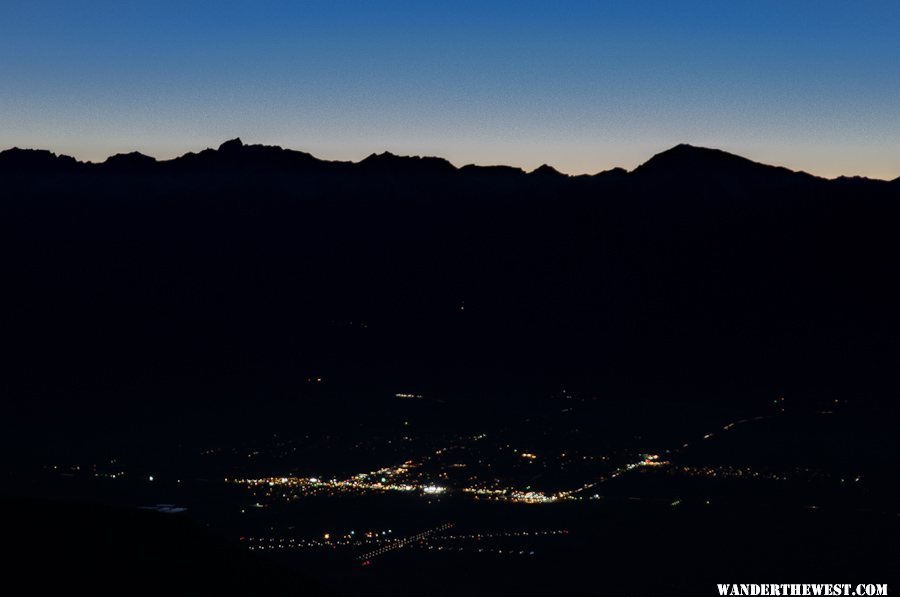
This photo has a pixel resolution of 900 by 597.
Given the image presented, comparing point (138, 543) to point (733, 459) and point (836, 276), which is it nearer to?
point (733, 459)

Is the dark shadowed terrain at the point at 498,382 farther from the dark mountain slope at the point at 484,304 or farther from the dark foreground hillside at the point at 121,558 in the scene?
the dark mountain slope at the point at 484,304

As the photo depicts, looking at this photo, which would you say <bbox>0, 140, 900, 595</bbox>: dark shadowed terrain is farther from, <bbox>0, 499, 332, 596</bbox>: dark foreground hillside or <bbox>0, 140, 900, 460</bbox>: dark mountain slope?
<bbox>0, 140, 900, 460</bbox>: dark mountain slope

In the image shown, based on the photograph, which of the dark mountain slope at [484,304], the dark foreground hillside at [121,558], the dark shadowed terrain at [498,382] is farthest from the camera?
the dark mountain slope at [484,304]

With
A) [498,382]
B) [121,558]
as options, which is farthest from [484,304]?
[121,558]

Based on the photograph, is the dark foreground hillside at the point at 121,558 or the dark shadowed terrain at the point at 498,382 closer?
the dark foreground hillside at the point at 121,558

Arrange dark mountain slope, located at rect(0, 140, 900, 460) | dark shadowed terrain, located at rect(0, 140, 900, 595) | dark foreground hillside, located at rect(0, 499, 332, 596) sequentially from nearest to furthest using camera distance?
dark foreground hillside, located at rect(0, 499, 332, 596)
dark shadowed terrain, located at rect(0, 140, 900, 595)
dark mountain slope, located at rect(0, 140, 900, 460)

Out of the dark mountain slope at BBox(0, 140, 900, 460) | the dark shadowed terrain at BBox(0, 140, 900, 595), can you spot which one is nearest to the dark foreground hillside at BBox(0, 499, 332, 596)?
the dark shadowed terrain at BBox(0, 140, 900, 595)

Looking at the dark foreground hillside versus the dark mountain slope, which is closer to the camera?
the dark foreground hillside

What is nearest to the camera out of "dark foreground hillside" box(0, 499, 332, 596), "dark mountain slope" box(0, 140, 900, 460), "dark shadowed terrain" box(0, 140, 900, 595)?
"dark foreground hillside" box(0, 499, 332, 596)

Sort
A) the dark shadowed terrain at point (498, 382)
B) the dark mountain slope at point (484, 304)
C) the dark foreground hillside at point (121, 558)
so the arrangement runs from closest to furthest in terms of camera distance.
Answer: the dark foreground hillside at point (121, 558) → the dark shadowed terrain at point (498, 382) → the dark mountain slope at point (484, 304)

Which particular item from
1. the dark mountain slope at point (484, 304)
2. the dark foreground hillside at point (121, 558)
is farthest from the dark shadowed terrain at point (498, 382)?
the dark mountain slope at point (484, 304)

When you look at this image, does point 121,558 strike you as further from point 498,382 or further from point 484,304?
point 484,304

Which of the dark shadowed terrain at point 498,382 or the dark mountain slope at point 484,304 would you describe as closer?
the dark shadowed terrain at point 498,382

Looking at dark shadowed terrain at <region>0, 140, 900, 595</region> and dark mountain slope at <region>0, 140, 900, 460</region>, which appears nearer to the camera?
dark shadowed terrain at <region>0, 140, 900, 595</region>
